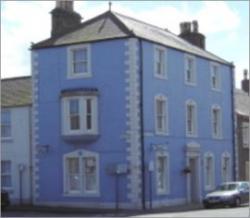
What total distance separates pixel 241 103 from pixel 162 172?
1921cm

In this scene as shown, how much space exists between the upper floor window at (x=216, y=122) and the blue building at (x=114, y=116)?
2.23 m

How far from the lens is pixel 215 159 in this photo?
1662 inches

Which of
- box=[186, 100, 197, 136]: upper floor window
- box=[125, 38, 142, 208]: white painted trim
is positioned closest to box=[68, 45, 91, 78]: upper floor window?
box=[125, 38, 142, 208]: white painted trim

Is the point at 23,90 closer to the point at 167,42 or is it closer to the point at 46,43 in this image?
the point at 46,43

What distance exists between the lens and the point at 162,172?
120ft

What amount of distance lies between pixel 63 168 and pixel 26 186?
13.5ft

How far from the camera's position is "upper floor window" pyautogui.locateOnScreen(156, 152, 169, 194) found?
3603 cm

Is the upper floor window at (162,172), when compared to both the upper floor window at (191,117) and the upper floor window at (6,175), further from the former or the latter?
the upper floor window at (6,175)

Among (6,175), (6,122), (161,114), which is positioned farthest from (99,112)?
(6,175)

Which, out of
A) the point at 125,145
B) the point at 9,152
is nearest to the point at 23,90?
the point at 9,152

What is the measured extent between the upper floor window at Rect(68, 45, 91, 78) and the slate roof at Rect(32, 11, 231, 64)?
16.2 inches

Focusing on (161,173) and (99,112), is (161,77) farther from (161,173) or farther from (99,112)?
(161,173)

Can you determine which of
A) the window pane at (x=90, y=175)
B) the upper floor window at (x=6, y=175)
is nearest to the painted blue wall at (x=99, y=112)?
the window pane at (x=90, y=175)

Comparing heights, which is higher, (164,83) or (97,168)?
(164,83)
